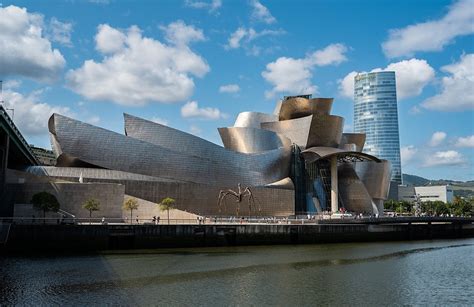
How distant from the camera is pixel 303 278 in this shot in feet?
84.0

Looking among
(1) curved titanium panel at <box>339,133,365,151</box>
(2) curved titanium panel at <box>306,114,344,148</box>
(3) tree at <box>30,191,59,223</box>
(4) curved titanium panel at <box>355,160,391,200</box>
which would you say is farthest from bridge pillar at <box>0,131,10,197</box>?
(1) curved titanium panel at <box>339,133,365,151</box>

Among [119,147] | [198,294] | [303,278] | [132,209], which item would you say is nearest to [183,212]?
[132,209]

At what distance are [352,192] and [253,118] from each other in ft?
60.3

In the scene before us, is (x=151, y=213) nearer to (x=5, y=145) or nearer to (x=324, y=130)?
(x=5, y=145)

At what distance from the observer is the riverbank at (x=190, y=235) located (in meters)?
35.6

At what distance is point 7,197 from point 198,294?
2864cm

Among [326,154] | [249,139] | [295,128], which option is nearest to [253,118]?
[295,128]

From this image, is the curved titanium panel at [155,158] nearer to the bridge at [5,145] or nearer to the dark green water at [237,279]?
the bridge at [5,145]

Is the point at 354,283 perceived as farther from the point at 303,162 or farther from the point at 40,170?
the point at 303,162

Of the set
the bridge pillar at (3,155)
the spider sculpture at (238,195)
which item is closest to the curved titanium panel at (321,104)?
the spider sculpture at (238,195)

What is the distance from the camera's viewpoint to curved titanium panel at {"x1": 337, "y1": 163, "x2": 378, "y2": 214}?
7175cm

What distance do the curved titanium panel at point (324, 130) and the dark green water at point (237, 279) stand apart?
116 ft

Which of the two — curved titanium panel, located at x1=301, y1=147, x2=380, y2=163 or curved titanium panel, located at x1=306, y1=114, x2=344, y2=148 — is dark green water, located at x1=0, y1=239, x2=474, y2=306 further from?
curved titanium panel, located at x1=306, y1=114, x2=344, y2=148

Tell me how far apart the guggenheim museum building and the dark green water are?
16105mm
